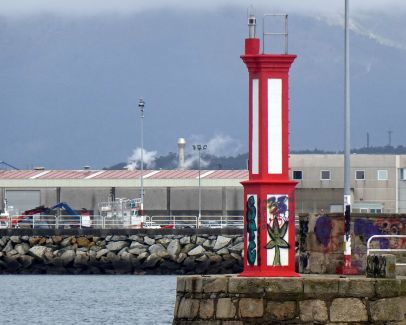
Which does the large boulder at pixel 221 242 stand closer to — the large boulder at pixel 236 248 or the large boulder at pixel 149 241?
the large boulder at pixel 236 248

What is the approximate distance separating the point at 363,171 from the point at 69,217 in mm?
25111

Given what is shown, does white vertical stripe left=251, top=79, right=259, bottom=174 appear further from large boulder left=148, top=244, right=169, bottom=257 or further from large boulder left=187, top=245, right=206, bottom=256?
large boulder left=148, top=244, right=169, bottom=257

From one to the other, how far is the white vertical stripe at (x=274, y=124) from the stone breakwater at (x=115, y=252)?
5831 centimetres

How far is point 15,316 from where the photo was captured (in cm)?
5500

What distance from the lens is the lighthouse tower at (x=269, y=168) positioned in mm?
30406

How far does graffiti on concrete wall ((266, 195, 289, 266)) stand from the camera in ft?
100.0

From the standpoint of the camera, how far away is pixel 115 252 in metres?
91.9

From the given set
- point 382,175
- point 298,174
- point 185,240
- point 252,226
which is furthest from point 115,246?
point 252,226

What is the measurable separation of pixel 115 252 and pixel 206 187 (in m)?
45.5

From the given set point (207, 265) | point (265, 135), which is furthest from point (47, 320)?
point (207, 265)

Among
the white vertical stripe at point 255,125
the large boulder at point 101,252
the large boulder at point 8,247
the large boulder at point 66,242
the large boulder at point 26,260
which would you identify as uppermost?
the white vertical stripe at point 255,125

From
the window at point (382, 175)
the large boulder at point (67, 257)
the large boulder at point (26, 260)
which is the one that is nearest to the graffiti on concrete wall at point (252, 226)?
the large boulder at point (67, 257)

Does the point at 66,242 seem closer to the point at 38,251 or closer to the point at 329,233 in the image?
the point at 38,251

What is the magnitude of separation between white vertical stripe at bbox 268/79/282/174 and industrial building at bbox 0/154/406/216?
3501 inches
